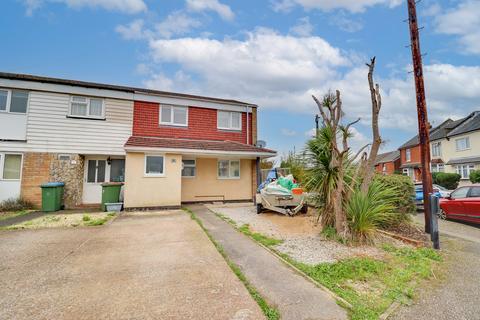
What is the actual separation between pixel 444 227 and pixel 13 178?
18.3 metres

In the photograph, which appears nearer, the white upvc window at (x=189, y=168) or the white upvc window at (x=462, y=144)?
the white upvc window at (x=189, y=168)

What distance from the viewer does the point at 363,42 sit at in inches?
377

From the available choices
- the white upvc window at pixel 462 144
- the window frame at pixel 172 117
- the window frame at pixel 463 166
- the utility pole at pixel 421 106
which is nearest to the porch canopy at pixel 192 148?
the window frame at pixel 172 117

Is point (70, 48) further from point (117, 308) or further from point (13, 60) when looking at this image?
point (117, 308)

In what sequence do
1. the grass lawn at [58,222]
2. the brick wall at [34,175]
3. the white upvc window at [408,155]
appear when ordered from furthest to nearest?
the white upvc window at [408,155]
the brick wall at [34,175]
the grass lawn at [58,222]

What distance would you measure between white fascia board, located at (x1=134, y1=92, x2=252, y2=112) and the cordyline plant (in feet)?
28.8

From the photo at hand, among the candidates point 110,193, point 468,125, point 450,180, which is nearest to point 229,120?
point 110,193

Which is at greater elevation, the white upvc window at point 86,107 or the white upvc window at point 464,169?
the white upvc window at point 86,107

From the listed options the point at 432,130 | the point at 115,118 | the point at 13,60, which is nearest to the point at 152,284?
the point at 115,118

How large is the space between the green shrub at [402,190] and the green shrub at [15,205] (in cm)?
1450

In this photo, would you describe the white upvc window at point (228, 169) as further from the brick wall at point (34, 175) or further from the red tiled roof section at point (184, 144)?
the brick wall at point (34, 175)

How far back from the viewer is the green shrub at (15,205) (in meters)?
10.2

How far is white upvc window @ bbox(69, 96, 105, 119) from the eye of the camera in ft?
38.6

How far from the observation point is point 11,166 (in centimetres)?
1087
